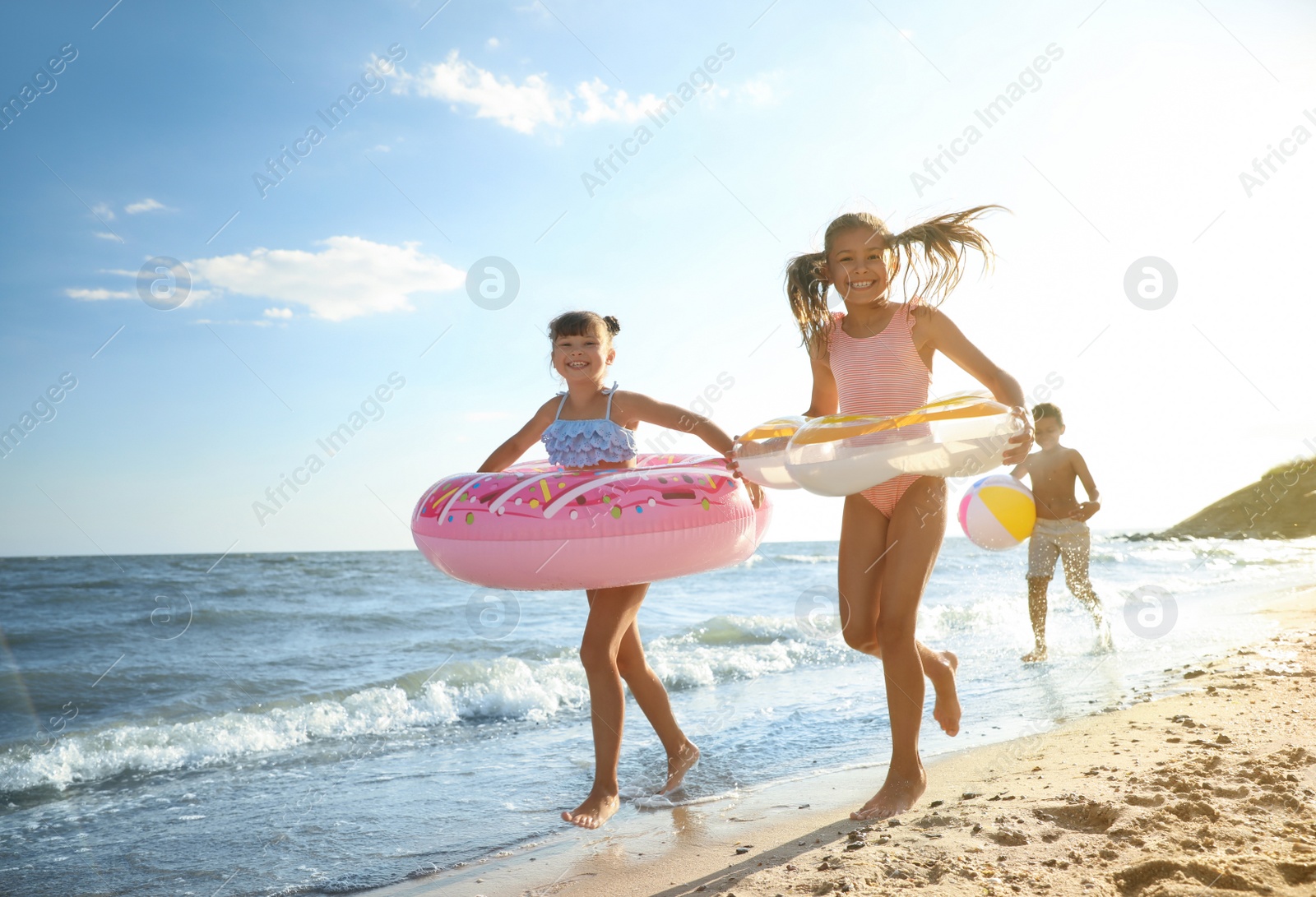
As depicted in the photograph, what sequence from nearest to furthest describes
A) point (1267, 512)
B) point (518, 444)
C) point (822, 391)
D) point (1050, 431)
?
1. point (822, 391)
2. point (518, 444)
3. point (1050, 431)
4. point (1267, 512)

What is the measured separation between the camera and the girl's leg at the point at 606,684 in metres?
3.40

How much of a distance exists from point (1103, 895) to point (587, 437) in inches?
96.8

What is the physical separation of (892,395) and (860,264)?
0.53m

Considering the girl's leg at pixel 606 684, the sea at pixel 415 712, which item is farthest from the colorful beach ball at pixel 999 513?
the girl's leg at pixel 606 684

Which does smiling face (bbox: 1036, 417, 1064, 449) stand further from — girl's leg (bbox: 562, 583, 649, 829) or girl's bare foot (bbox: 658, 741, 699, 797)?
girl's leg (bbox: 562, 583, 649, 829)

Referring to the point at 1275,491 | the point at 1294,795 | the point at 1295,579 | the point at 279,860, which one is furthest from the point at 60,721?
the point at 1275,491

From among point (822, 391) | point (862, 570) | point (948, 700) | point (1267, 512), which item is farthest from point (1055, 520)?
point (1267, 512)

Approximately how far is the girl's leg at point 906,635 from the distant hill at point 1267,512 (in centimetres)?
2760

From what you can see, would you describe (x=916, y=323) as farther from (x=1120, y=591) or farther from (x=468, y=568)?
(x=1120, y=591)

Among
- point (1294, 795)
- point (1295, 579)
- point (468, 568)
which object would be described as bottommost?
point (1295, 579)

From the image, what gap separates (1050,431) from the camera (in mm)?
6598

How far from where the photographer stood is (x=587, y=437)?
3756 mm

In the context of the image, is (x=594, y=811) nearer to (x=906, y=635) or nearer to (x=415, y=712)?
(x=906, y=635)

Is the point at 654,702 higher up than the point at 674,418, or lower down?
lower down
